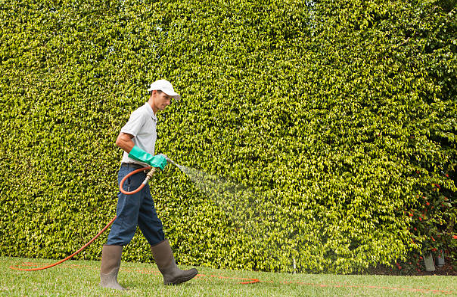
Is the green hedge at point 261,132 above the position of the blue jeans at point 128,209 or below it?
above

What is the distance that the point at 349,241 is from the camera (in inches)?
197

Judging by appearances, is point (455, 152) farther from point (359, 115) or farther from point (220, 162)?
point (220, 162)

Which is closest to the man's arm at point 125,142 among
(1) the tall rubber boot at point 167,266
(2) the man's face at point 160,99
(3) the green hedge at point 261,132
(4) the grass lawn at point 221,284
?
(2) the man's face at point 160,99

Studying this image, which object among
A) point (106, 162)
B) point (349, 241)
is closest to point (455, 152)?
point (349, 241)

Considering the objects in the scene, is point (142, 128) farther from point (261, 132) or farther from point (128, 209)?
point (261, 132)

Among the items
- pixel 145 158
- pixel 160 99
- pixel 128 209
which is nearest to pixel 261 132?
pixel 160 99

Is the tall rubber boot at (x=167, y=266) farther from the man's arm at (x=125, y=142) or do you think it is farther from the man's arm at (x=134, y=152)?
the man's arm at (x=125, y=142)

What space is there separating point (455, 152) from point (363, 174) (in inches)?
54.9

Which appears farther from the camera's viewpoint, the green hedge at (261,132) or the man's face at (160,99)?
the green hedge at (261,132)

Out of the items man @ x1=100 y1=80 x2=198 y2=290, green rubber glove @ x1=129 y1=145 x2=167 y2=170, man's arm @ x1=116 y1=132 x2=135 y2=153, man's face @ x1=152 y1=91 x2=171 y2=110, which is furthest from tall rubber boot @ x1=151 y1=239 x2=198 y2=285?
man's face @ x1=152 y1=91 x2=171 y2=110

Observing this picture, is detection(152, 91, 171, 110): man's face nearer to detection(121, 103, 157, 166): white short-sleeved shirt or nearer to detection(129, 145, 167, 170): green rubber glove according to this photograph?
detection(121, 103, 157, 166): white short-sleeved shirt

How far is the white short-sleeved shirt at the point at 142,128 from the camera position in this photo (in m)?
3.25

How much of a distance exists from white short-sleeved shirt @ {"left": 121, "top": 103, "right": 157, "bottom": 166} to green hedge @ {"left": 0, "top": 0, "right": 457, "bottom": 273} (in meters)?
2.05

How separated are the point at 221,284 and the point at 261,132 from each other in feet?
7.79
